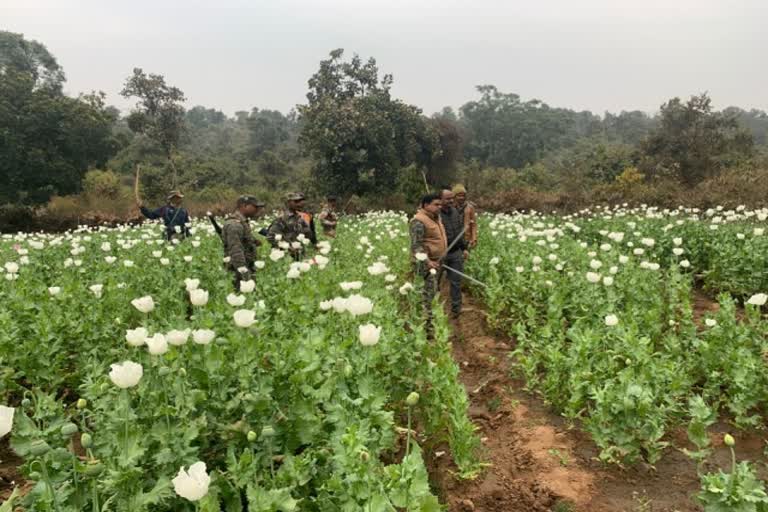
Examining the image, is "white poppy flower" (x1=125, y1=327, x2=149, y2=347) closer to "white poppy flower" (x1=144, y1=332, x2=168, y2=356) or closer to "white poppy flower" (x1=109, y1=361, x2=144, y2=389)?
"white poppy flower" (x1=144, y1=332, x2=168, y2=356)

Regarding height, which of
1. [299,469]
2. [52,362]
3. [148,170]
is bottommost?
[148,170]

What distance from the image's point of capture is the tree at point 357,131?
2859 centimetres

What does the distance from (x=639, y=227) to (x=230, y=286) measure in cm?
1012

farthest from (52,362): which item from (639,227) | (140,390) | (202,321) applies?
(639,227)

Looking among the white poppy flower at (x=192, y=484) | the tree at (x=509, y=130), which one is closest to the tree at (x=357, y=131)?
the white poppy flower at (x=192, y=484)

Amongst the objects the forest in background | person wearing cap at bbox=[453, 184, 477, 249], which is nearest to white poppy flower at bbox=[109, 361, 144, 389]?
person wearing cap at bbox=[453, 184, 477, 249]

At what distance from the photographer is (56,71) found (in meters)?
52.1

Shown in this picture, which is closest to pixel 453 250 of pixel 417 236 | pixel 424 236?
pixel 424 236

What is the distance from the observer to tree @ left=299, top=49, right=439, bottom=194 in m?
A: 28.6

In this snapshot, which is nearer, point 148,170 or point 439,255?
point 439,255

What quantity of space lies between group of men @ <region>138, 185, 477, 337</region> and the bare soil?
2224mm

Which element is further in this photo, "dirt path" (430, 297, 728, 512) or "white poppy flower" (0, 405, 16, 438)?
"dirt path" (430, 297, 728, 512)

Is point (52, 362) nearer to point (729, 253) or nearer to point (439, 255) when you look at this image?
point (439, 255)

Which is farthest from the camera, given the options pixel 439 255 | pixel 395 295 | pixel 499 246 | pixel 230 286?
pixel 499 246
